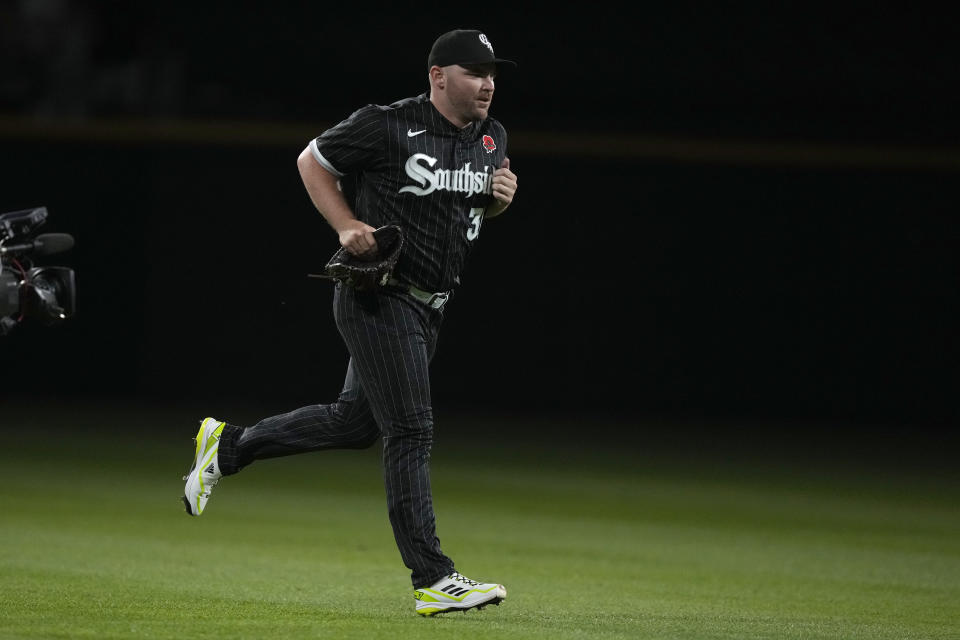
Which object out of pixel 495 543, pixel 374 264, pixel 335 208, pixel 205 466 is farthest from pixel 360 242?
pixel 495 543

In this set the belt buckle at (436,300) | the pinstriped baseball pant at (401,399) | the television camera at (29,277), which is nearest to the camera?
the pinstriped baseball pant at (401,399)

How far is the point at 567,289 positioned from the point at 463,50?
10386 millimetres

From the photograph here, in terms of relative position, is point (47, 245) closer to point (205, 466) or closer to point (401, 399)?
point (205, 466)

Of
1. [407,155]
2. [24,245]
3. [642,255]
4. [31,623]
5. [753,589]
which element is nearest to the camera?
[31,623]

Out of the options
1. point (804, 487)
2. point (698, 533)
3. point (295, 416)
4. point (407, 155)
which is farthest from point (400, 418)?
point (804, 487)

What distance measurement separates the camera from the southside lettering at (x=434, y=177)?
166 inches

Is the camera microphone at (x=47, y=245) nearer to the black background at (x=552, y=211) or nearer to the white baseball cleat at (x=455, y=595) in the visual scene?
the white baseball cleat at (x=455, y=595)

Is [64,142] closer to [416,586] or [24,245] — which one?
[24,245]

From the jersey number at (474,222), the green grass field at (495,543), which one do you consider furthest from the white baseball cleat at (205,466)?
the jersey number at (474,222)

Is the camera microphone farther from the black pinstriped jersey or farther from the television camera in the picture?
the black pinstriped jersey

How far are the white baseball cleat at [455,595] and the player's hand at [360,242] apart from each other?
985 mm

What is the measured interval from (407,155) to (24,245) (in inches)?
59.2

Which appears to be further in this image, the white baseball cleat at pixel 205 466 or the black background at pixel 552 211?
the black background at pixel 552 211

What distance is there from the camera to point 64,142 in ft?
45.4
